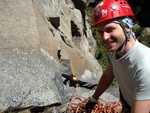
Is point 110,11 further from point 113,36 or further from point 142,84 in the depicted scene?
point 142,84

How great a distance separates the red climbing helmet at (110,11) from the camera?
3604mm

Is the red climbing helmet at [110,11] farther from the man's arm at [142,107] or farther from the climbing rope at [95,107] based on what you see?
the climbing rope at [95,107]

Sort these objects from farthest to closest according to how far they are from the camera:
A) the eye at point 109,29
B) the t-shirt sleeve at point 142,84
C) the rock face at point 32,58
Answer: the rock face at point 32,58 → the eye at point 109,29 → the t-shirt sleeve at point 142,84

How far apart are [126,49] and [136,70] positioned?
0.16 metres

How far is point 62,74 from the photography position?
7234mm

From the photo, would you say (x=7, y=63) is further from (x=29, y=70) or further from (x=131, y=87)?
(x=131, y=87)

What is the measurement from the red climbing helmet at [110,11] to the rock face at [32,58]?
2558 millimetres

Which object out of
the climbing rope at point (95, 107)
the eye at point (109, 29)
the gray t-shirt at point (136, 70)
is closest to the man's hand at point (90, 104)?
the climbing rope at point (95, 107)

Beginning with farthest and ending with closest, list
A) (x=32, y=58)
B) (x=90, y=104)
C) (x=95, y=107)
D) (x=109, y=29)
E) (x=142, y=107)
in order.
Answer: (x=32, y=58)
(x=95, y=107)
(x=90, y=104)
(x=109, y=29)
(x=142, y=107)

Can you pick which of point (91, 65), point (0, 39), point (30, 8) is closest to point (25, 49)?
point (0, 39)

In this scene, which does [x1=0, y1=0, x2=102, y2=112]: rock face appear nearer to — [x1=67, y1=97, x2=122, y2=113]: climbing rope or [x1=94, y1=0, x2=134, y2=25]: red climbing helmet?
[x1=67, y1=97, x2=122, y2=113]: climbing rope

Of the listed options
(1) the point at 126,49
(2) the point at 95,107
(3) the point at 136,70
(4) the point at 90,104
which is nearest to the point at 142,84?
(3) the point at 136,70

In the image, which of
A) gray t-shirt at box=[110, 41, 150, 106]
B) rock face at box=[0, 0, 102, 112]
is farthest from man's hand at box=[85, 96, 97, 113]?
rock face at box=[0, 0, 102, 112]

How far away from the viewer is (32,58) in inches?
267
